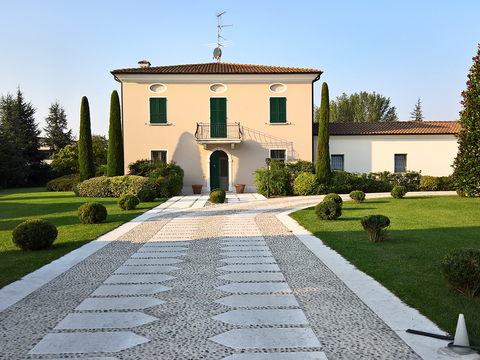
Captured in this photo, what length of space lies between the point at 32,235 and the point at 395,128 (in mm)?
21716

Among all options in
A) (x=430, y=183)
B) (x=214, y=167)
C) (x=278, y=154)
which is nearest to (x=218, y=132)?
(x=214, y=167)

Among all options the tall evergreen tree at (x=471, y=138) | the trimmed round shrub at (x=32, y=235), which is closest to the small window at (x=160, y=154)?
the trimmed round shrub at (x=32, y=235)

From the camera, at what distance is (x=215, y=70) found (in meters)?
20.8

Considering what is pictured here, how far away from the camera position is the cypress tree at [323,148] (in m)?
19.4

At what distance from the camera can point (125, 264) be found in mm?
5543

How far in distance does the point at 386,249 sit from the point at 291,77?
1600 cm

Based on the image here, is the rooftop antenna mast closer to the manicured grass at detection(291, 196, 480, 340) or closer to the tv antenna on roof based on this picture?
the tv antenna on roof

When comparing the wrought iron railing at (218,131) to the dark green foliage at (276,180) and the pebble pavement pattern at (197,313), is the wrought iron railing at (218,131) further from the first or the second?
the pebble pavement pattern at (197,313)

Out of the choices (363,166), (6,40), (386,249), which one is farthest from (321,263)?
(363,166)

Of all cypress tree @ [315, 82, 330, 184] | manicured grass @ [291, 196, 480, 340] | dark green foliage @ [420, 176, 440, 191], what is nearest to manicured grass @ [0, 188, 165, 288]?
manicured grass @ [291, 196, 480, 340]

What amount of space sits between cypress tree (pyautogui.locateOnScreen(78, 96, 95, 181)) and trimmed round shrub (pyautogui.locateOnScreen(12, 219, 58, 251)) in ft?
51.0

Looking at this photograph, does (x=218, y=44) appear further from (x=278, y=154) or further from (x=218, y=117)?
(x=278, y=154)

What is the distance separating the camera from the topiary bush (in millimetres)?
3658

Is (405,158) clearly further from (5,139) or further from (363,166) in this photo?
(5,139)
